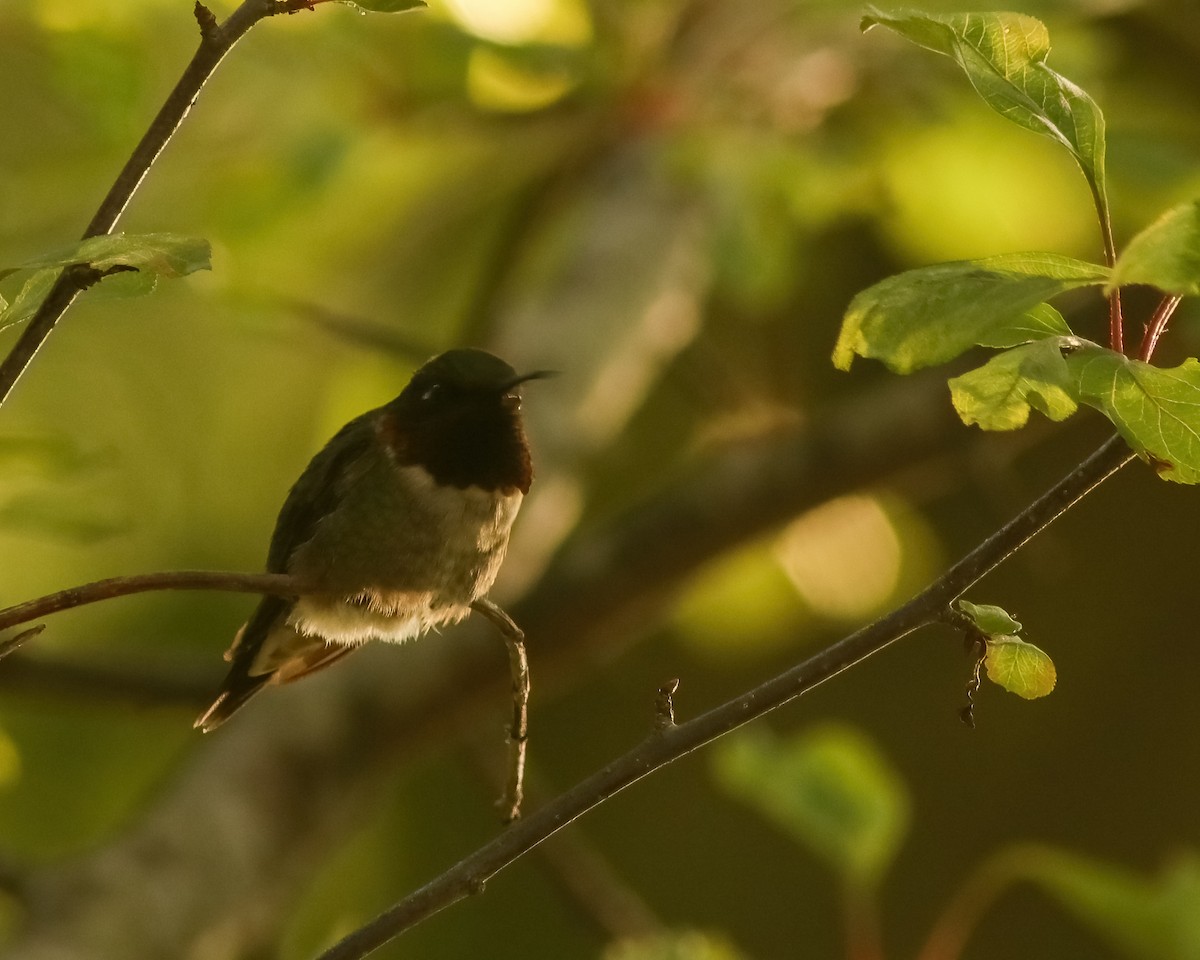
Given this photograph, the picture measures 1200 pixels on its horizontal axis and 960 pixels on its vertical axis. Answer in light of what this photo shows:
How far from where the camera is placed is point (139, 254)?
3.70ft

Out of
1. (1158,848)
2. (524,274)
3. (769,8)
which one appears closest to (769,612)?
(524,274)

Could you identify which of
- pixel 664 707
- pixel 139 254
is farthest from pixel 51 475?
pixel 664 707

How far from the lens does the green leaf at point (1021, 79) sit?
→ 1117 millimetres

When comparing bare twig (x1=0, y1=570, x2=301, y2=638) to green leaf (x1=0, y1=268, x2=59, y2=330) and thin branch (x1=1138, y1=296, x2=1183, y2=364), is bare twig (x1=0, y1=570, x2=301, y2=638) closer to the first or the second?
green leaf (x1=0, y1=268, x2=59, y2=330)

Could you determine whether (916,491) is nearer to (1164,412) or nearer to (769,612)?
(769,612)

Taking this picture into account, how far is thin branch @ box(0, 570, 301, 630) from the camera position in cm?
113

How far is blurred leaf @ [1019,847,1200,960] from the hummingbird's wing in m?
1.20

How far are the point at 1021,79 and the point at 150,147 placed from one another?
669mm

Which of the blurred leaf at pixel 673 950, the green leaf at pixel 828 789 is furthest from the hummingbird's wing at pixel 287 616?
the green leaf at pixel 828 789

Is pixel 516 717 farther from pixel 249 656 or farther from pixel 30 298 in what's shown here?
pixel 249 656

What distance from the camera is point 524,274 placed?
4785 millimetres

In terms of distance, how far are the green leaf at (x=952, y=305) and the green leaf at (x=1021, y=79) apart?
130mm

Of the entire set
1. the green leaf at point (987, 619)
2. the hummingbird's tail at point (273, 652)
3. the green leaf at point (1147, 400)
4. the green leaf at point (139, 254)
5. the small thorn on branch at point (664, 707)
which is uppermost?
the green leaf at point (139, 254)

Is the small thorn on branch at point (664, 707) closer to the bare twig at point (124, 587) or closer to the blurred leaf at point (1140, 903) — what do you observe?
the bare twig at point (124, 587)
